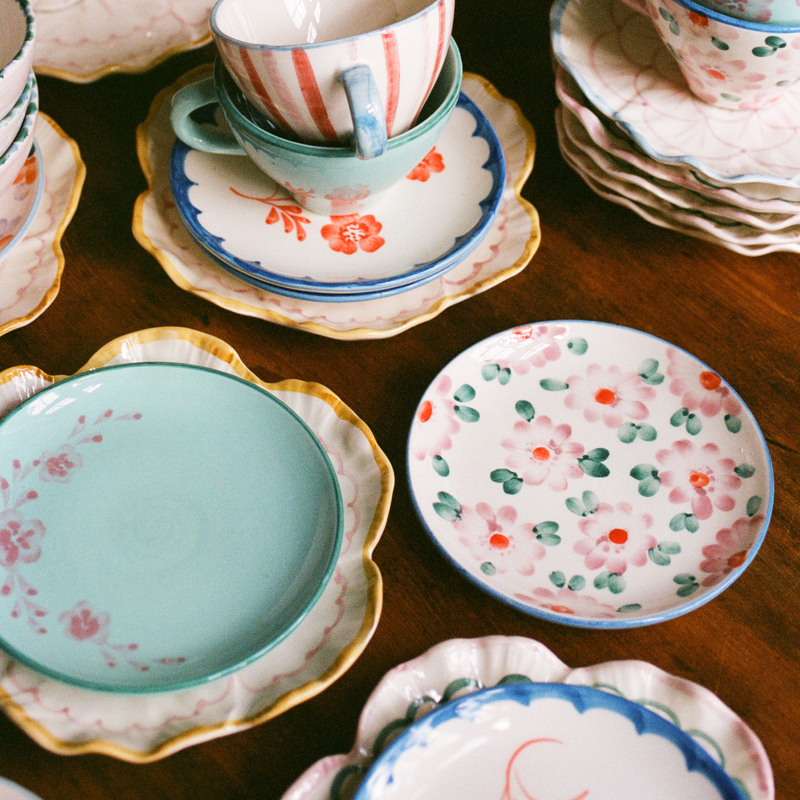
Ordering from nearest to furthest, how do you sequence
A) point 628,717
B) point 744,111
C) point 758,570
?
point 628,717, point 758,570, point 744,111

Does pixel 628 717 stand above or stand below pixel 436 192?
below

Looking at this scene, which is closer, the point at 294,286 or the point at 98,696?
the point at 98,696

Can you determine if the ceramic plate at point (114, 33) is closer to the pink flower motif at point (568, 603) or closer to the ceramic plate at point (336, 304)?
the ceramic plate at point (336, 304)

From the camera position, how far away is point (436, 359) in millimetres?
594

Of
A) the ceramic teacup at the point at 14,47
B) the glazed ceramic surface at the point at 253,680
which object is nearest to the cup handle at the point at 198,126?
the ceramic teacup at the point at 14,47

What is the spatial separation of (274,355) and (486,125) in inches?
11.1

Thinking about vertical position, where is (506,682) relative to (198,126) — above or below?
below

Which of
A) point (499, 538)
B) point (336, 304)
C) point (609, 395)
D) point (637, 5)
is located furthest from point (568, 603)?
point (637, 5)

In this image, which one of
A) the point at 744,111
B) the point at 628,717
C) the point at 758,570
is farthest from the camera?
the point at 744,111

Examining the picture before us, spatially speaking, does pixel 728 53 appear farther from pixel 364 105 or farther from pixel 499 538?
pixel 499 538

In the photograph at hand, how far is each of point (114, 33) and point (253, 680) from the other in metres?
0.67

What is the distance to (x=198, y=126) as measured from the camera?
595mm

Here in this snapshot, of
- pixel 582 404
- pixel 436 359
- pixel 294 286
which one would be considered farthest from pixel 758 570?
pixel 294 286

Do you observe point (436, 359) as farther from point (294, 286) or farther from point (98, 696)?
A: point (98, 696)
